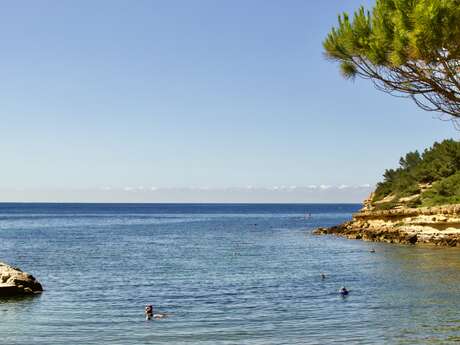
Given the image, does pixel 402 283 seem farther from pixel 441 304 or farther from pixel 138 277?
pixel 138 277

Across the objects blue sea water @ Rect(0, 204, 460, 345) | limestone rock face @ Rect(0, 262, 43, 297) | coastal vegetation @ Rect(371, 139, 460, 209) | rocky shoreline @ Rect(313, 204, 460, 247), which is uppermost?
coastal vegetation @ Rect(371, 139, 460, 209)

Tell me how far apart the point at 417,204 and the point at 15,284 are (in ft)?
200

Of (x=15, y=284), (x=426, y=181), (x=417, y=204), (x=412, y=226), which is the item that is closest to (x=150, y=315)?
(x=15, y=284)

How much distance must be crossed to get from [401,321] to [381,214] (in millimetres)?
57490

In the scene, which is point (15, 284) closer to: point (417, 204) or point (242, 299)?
point (242, 299)

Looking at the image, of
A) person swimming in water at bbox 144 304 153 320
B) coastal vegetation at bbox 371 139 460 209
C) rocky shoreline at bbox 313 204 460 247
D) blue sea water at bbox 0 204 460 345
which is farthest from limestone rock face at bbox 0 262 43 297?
coastal vegetation at bbox 371 139 460 209

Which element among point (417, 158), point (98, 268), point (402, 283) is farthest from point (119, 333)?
point (417, 158)

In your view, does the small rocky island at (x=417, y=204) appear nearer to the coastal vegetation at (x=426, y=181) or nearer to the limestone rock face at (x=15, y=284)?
the coastal vegetation at (x=426, y=181)

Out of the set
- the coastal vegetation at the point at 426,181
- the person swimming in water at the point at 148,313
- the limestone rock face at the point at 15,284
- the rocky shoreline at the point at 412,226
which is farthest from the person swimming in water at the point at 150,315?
the coastal vegetation at the point at 426,181

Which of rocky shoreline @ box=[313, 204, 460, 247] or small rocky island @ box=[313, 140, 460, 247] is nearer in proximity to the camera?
rocky shoreline @ box=[313, 204, 460, 247]

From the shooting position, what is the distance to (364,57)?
23.4 m

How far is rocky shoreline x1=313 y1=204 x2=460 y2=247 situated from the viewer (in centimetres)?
6438

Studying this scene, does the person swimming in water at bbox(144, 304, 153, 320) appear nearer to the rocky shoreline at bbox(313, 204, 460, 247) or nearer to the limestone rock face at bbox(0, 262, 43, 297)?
the limestone rock face at bbox(0, 262, 43, 297)

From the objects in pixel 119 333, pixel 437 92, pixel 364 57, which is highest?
pixel 364 57
